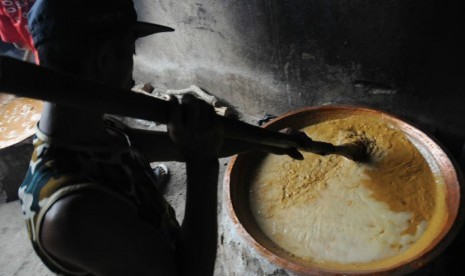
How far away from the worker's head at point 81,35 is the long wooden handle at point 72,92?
23 centimetres

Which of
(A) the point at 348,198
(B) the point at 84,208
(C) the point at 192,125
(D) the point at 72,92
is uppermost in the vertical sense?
(D) the point at 72,92

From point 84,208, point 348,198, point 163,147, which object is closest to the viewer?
point 84,208

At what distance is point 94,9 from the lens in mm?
1134

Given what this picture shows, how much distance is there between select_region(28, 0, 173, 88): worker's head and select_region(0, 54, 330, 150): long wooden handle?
226 millimetres

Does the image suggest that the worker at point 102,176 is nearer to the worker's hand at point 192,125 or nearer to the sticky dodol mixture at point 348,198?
the worker's hand at point 192,125

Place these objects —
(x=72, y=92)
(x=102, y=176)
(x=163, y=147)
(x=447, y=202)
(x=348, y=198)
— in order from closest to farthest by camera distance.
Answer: (x=72, y=92), (x=102, y=176), (x=163, y=147), (x=447, y=202), (x=348, y=198)

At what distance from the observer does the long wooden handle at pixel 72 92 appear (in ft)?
2.55

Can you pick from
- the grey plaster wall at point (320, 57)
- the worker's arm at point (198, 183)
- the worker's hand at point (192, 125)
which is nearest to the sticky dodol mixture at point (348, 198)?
the grey plaster wall at point (320, 57)

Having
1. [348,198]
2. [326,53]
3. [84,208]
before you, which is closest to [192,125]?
[84,208]

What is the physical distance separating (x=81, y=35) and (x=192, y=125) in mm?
414

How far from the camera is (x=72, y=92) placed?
2.89ft

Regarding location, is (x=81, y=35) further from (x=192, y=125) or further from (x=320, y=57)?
(x=320, y=57)

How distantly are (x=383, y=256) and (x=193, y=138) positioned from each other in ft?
4.25

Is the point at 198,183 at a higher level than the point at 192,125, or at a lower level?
lower
